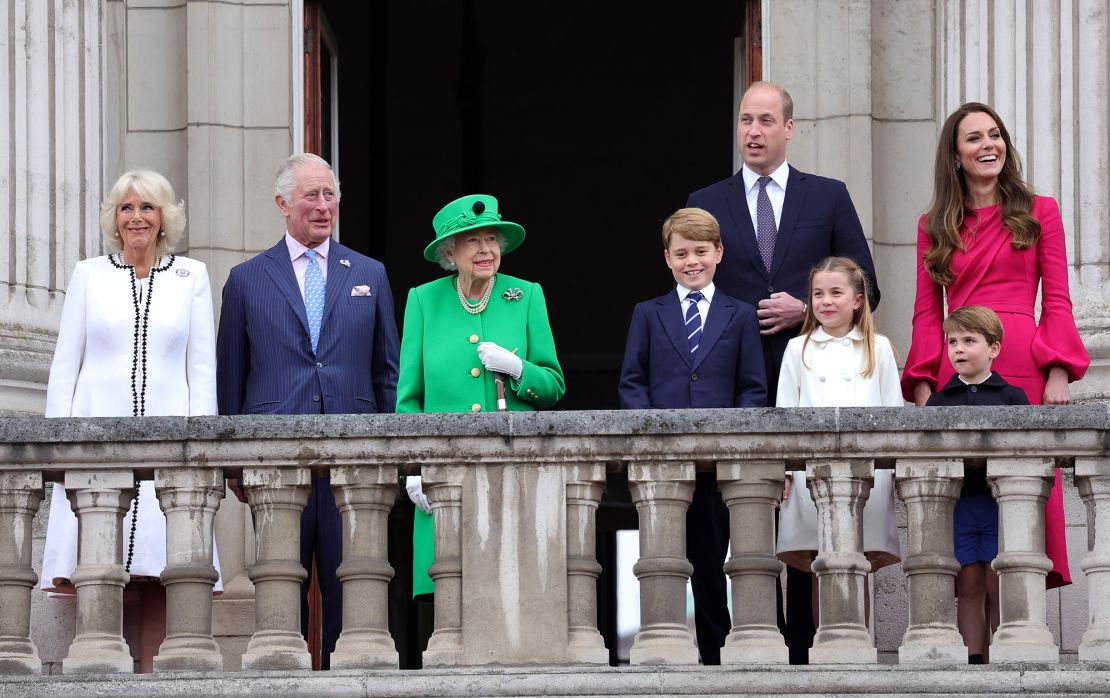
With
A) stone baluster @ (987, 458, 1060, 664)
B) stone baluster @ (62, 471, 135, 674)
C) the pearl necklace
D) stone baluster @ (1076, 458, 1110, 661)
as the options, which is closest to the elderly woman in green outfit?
the pearl necklace

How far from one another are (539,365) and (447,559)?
1031mm

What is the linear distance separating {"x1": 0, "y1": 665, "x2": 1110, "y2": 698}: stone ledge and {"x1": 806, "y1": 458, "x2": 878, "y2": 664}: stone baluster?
93 millimetres

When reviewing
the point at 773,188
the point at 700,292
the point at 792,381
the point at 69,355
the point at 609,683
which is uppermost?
the point at 773,188

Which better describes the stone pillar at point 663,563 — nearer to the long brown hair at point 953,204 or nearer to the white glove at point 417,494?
the white glove at point 417,494

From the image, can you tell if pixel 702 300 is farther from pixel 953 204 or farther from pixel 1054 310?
pixel 1054 310

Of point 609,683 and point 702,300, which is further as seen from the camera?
point 702,300

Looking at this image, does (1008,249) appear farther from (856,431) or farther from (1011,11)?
(1011,11)

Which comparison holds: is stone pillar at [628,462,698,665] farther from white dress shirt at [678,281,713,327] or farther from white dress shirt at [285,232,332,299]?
white dress shirt at [285,232,332,299]

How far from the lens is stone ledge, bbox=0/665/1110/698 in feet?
22.8

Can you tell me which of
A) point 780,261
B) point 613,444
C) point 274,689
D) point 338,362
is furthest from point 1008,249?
point 274,689

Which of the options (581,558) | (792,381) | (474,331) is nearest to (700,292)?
(792,381)

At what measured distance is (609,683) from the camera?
23.0 feet

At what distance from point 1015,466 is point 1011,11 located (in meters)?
3.70

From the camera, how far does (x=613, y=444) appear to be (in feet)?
23.7
